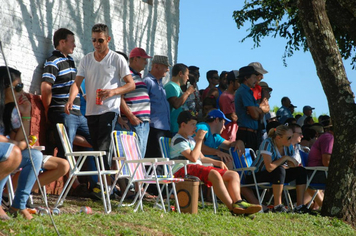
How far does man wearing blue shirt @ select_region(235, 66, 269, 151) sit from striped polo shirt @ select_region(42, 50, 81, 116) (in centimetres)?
324

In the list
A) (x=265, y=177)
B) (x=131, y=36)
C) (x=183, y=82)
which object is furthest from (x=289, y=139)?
(x=131, y=36)

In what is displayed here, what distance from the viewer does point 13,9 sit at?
369 inches

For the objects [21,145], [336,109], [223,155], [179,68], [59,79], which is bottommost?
[223,155]

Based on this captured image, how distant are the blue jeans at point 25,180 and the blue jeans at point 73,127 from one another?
2.03 meters

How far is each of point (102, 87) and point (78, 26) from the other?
2.39m

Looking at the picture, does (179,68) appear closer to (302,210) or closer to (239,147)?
(239,147)

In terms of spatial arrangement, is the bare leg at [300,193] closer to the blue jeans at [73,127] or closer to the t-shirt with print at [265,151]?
the t-shirt with print at [265,151]

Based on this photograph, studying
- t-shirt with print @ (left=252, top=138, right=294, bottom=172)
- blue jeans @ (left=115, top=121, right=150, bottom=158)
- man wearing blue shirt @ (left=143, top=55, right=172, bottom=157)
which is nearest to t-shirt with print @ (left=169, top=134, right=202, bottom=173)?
blue jeans @ (left=115, top=121, right=150, bottom=158)

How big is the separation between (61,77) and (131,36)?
122 inches

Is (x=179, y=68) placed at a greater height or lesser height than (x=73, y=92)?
greater

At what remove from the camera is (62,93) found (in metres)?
Result: 9.02

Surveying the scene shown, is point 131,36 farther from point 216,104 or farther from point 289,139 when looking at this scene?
point 289,139

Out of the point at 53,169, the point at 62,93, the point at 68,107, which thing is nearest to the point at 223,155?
the point at 62,93

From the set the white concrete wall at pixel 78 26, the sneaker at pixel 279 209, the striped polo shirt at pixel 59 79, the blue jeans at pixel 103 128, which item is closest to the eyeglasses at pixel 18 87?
the blue jeans at pixel 103 128
